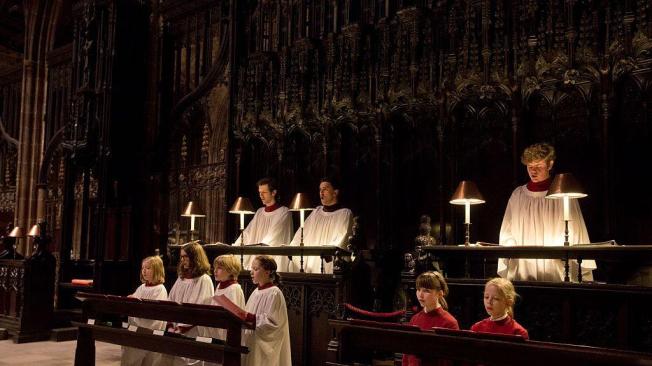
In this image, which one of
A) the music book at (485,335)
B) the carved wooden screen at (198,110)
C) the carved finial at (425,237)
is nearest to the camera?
the music book at (485,335)

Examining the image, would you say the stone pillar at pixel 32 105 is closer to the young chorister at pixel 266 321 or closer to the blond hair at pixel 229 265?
the blond hair at pixel 229 265

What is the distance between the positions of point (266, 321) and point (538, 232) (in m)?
2.96

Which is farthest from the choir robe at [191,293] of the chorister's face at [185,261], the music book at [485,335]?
the music book at [485,335]

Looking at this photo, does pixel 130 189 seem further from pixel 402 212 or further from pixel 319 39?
pixel 402 212

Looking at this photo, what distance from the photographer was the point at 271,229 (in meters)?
9.20

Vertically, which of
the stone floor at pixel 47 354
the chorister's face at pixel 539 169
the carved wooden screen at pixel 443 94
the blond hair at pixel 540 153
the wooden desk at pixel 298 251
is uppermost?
the carved wooden screen at pixel 443 94

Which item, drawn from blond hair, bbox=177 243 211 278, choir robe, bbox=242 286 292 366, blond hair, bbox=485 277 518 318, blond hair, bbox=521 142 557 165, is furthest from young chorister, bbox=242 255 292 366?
blond hair, bbox=521 142 557 165

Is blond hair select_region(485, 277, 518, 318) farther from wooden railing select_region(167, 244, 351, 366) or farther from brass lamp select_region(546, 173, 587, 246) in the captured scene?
wooden railing select_region(167, 244, 351, 366)

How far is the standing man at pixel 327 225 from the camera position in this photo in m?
8.49

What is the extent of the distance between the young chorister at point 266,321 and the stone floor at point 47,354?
123 inches

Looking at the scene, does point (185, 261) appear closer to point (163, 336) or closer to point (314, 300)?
point (163, 336)

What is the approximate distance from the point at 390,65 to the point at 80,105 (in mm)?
6233

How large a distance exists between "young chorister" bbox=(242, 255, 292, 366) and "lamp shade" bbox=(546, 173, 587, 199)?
8.77 feet

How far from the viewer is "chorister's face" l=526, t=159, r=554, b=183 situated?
666 cm
